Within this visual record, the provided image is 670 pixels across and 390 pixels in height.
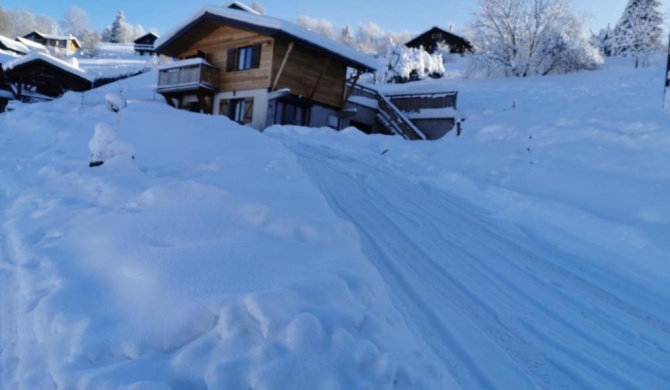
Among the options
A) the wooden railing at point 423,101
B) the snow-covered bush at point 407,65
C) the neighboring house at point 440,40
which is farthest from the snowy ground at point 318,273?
the neighboring house at point 440,40

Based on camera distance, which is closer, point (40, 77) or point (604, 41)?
point (40, 77)

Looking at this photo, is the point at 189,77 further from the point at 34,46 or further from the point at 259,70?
the point at 34,46

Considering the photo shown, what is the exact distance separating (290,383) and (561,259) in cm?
523

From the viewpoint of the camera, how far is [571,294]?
518cm

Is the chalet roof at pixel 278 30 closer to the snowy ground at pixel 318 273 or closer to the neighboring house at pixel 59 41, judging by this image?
the snowy ground at pixel 318 273

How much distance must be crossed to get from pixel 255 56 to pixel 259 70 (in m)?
0.96

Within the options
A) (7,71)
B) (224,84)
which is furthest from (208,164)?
(7,71)

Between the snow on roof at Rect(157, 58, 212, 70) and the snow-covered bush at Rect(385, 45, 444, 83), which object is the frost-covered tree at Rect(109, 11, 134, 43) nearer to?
the snow-covered bush at Rect(385, 45, 444, 83)

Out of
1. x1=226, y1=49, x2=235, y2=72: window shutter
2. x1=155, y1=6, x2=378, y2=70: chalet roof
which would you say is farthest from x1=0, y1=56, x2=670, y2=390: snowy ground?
x1=226, y1=49, x2=235, y2=72: window shutter

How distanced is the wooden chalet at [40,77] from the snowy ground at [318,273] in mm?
27640

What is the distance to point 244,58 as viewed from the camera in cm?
2383

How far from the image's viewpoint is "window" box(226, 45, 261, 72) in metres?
23.0

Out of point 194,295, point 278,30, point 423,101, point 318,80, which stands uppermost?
point 278,30

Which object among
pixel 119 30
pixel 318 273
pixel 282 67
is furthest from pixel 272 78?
pixel 119 30
